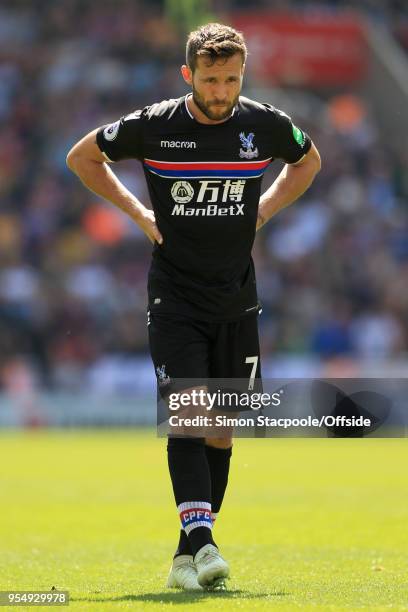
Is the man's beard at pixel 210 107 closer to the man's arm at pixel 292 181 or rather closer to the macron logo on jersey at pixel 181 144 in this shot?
the macron logo on jersey at pixel 181 144

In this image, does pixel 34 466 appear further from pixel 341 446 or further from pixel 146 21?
pixel 146 21

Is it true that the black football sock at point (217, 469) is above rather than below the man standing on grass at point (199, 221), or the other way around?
below

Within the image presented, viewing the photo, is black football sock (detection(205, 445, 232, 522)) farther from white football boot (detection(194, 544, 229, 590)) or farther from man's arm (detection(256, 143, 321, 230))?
man's arm (detection(256, 143, 321, 230))

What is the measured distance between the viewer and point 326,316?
883 inches

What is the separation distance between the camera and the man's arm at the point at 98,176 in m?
7.19

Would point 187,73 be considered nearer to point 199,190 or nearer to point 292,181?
point 199,190

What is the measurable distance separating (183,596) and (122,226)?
17.8 m

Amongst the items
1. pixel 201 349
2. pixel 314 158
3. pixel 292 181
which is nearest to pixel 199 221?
pixel 201 349

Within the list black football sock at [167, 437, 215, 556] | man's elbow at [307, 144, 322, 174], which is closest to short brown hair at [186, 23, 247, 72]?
man's elbow at [307, 144, 322, 174]

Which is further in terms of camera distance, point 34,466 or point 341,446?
point 341,446

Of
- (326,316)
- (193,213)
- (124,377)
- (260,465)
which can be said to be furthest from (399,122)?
(193,213)

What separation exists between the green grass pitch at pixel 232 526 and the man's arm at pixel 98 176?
188 centimetres

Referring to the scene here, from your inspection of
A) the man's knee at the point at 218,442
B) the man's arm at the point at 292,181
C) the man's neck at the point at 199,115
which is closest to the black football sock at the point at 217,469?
the man's knee at the point at 218,442

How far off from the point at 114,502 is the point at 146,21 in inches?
698
